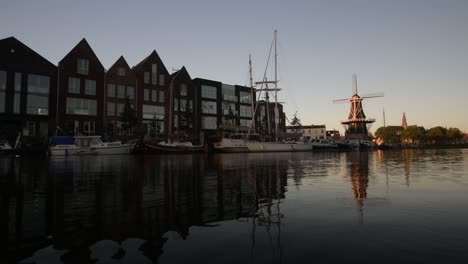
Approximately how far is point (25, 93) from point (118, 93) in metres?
15.2

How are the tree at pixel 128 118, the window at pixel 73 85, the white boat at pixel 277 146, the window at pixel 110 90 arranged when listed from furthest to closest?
the white boat at pixel 277 146, the window at pixel 110 90, the window at pixel 73 85, the tree at pixel 128 118

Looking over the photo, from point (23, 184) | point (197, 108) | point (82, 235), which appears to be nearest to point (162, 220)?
point (82, 235)

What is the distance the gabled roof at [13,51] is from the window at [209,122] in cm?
3426

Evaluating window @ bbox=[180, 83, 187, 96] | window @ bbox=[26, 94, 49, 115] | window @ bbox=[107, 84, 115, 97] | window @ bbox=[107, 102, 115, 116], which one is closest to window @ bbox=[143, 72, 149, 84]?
window @ bbox=[107, 84, 115, 97]

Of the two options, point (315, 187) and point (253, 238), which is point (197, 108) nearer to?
point (315, 187)

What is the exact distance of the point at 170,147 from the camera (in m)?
54.2

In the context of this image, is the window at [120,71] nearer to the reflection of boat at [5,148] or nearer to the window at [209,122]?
the window at [209,122]

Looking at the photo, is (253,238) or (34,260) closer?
(34,260)

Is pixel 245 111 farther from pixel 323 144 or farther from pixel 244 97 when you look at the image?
pixel 323 144

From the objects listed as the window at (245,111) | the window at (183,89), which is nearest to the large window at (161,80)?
the window at (183,89)

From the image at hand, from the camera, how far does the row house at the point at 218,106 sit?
73.8 meters

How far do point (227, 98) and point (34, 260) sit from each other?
76.2 metres

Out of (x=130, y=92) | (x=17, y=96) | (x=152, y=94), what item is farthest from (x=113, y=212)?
(x=152, y=94)

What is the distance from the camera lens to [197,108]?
241 feet
